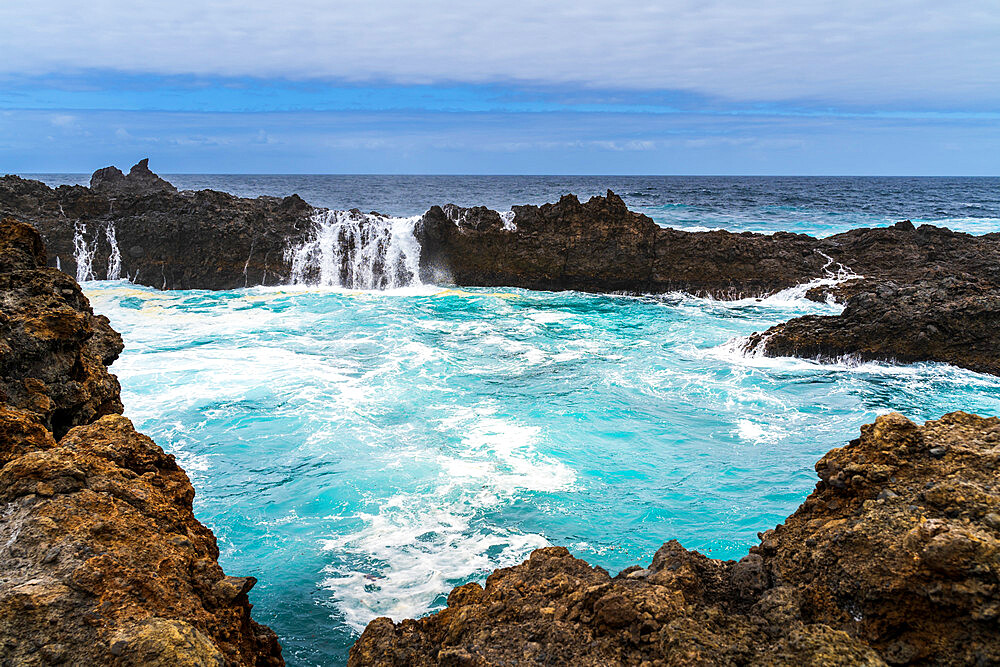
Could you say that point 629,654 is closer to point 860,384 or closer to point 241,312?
point 860,384

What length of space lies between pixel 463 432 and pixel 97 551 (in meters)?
5.93

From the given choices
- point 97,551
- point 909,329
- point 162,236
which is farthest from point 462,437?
point 162,236

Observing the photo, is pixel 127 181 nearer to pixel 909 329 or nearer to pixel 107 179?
pixel 107 179

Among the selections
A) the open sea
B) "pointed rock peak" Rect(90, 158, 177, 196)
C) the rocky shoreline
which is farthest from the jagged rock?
"pointed rock peak" Rect(90, 158, 177, 196)

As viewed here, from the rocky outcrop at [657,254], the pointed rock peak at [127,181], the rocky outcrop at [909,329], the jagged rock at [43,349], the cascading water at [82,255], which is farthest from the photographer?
the pointed rock peak at [127,181]

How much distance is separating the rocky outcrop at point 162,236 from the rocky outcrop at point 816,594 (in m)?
18.2

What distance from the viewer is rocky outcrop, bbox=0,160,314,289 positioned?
19.2m

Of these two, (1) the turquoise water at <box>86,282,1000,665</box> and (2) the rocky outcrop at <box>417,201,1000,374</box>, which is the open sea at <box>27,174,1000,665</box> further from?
(2) the rocky outcrop at <box>417,201,1000,374</box>

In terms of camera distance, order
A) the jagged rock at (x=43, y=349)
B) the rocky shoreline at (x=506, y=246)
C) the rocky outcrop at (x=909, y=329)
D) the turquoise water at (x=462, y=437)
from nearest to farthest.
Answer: the jagged rock at (x=43, y=349)
the turquoise water at (x=462, y=437)
the rocky outcrop at (x=909, y=329)
the rocky shoreline at (x=506, y=246)

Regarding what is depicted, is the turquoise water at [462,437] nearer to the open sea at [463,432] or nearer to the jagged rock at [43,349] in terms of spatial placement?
the open sea at [463,432]

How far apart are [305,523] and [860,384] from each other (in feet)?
27.8

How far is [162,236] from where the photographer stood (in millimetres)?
19250

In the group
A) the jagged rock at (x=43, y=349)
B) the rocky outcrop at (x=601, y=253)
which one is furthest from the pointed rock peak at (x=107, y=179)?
the jagged rock at (x=43, y=349)

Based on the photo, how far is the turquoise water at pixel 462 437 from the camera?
5.61 meters
